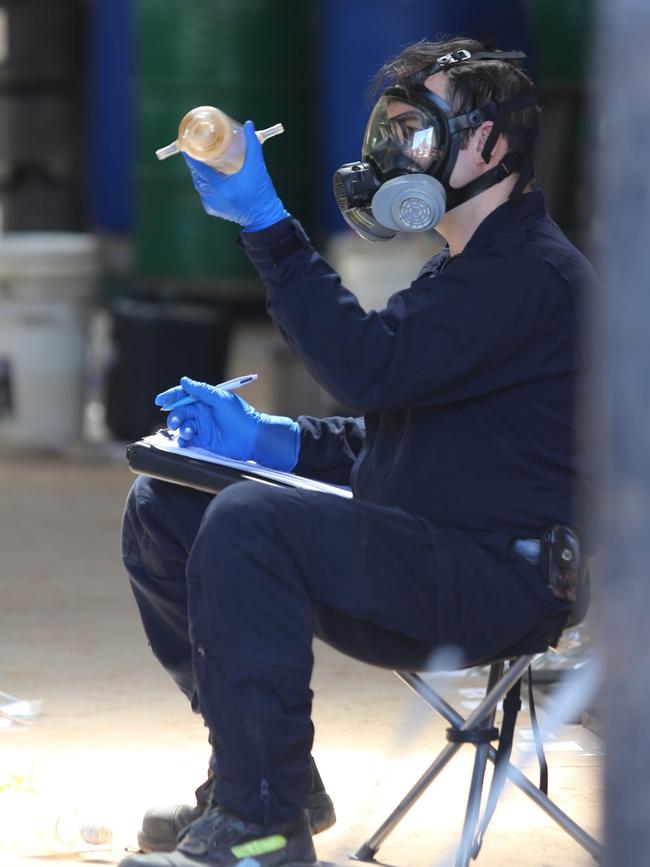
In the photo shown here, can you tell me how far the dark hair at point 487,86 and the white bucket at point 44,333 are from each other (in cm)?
525

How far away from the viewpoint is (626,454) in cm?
135

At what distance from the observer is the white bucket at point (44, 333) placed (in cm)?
794

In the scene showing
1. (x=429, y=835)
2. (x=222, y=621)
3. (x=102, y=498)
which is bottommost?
(x=102, y=498)

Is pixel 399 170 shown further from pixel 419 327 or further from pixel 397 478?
pixel 397 478

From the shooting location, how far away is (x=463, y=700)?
404cm

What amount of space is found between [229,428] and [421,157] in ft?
1.98

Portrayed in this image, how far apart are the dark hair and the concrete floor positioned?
1212 mm

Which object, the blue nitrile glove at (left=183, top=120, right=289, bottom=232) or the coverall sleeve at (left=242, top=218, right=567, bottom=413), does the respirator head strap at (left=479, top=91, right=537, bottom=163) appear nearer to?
the coverall sleeve at (left=242, top=218, right=567, bottom=413)

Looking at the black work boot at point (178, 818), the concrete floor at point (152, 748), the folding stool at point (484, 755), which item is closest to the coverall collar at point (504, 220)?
the folding stool at point (484, 755)

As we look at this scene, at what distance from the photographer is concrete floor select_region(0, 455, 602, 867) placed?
3.01 metres

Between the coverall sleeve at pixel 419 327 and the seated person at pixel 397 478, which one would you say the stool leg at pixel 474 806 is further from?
the coverall sleeve at pixel 419 327

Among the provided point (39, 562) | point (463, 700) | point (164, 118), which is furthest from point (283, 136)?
point (463, 700)

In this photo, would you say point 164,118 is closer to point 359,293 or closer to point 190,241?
point 190,241

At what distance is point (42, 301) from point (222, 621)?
5646 mm
